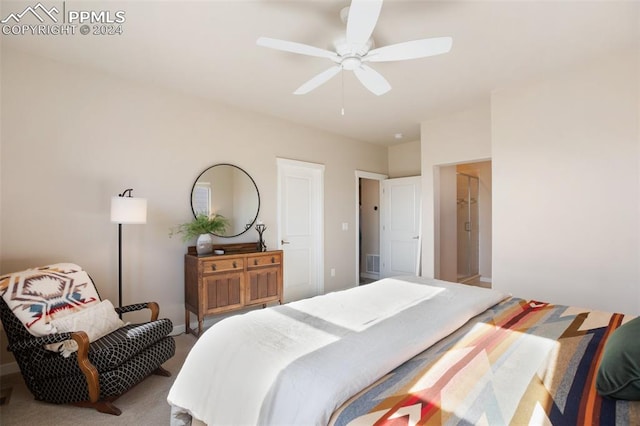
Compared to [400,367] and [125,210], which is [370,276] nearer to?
[125,210]

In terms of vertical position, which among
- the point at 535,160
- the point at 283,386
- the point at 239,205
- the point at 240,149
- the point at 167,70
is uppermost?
the point at 167,70

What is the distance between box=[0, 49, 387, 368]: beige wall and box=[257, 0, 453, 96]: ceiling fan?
184 cm

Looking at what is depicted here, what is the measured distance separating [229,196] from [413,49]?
2.59m

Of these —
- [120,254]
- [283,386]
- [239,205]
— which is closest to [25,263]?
[120,254]

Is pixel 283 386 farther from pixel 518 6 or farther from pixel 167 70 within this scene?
pixel 167 70

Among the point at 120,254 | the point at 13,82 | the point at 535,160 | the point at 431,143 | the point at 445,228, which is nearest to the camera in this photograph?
the point at 13,82

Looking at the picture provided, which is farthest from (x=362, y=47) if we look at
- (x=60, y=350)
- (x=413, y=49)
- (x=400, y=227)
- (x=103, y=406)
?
(x=400, y=227)

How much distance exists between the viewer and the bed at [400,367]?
38.0 inches

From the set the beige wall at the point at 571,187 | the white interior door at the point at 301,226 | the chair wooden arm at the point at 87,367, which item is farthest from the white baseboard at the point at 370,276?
the chair wooden arm at the point at 87,367

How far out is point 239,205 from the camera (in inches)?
151

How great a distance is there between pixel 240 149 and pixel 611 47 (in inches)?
145

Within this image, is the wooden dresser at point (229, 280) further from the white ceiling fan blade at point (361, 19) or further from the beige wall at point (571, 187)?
the beige wall at point (571, 187)

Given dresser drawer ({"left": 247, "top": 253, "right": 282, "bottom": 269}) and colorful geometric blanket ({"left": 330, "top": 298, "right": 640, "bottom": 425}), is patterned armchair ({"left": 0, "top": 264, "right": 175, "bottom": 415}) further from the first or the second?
colorful geometric blanket ({"left": 330, "top": 298, "right": 640, "bottom": 425})

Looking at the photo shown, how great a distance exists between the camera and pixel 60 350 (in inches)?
77.1
